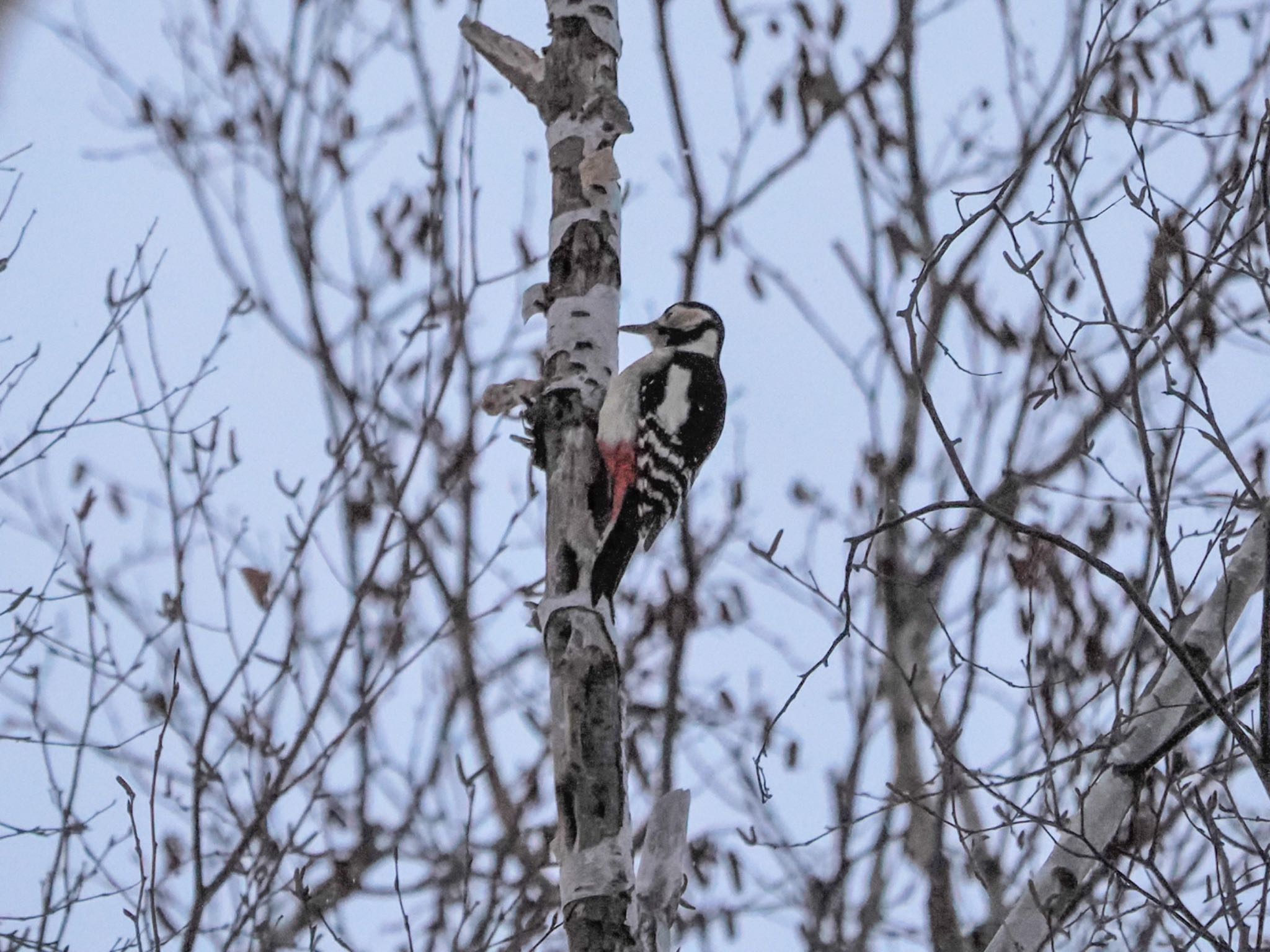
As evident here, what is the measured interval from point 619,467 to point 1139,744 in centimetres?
136

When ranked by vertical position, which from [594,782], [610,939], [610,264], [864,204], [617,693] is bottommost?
[610,939]

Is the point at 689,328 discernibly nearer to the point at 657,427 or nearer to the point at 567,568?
the point at 657,427

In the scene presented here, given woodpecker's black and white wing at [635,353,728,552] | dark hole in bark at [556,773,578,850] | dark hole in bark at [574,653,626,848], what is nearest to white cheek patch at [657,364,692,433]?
woodpecker's black and white wing at [635,353,728,552]

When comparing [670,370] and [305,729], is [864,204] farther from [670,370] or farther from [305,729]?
[305,729]

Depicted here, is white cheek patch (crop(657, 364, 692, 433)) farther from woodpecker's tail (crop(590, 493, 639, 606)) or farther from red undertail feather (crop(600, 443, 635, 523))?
woodpecker's tail (crop(590, 493, 639, 606))

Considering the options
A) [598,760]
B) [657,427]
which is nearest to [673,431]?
[657,427]

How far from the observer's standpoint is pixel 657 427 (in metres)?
4.00

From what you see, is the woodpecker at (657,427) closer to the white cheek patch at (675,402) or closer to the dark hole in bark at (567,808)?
the white cheek patch at (675,402)

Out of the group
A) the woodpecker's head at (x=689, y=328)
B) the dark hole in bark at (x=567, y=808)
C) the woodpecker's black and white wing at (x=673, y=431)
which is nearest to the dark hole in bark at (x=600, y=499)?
the woodpecker's black and white wing at (x=673, y=431)

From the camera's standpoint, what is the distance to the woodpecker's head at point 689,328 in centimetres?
502

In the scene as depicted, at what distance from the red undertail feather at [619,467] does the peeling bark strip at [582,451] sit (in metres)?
0.11

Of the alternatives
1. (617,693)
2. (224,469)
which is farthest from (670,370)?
(617,693)

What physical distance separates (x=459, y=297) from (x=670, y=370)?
34.7 inches

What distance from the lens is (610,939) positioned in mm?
2604
